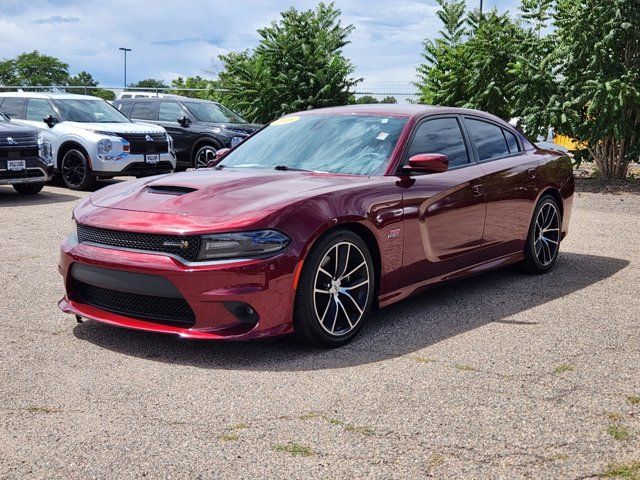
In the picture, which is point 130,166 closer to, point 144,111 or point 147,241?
point 144,111

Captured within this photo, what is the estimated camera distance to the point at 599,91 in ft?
47.7

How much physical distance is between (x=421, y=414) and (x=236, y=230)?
1.43m

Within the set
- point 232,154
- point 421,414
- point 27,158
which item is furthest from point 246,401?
point 27,158

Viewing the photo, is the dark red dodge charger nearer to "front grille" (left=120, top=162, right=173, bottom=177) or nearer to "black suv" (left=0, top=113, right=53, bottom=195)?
"black suv" (left=0, top=113, right=53, bottom=195)

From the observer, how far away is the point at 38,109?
15086 mm

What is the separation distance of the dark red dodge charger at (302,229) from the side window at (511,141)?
451 mm

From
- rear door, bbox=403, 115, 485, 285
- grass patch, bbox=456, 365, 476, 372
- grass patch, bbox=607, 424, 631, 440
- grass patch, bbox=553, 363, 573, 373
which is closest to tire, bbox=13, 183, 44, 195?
rear door, bbox=403, 115, 485, 285

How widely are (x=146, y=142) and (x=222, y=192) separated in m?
9.90

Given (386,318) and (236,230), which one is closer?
(236,230)

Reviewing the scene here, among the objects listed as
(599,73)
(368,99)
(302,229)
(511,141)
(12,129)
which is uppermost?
(599,73)

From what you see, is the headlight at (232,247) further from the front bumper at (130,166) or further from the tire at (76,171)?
the tire at (76,171)

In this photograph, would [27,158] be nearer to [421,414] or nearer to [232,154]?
[232,154]

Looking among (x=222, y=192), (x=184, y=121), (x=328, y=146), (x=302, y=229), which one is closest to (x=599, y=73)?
(x=184, y=121)

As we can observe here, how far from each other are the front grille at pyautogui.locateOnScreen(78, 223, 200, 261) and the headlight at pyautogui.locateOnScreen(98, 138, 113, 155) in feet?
30.3
